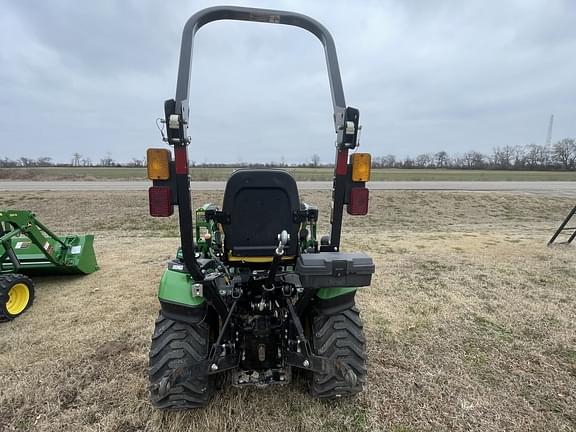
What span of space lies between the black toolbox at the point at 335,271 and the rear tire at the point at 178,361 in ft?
2.94

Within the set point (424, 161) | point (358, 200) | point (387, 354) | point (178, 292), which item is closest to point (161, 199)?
point (178, 292)

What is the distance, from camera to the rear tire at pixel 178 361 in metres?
2.05

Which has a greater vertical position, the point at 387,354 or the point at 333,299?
the point at 333,299

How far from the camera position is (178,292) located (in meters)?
2.15

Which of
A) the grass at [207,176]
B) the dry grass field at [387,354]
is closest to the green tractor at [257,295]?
the dry grass field at [387,354]

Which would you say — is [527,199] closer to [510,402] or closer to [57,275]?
[510,402]

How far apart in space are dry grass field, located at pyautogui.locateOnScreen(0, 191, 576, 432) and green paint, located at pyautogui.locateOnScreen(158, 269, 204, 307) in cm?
75

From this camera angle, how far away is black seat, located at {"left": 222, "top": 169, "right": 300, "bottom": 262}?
2109mm

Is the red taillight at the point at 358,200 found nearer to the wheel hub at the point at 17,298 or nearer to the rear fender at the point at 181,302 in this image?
the rear fender at the point at 181,302

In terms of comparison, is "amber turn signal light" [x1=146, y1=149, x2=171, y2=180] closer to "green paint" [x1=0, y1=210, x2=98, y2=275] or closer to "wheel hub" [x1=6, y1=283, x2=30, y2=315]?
"wheel hub" [x1=6, y1=283, x2=30, y2=315]

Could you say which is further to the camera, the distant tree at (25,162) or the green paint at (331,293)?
the distant tree at (25,162)

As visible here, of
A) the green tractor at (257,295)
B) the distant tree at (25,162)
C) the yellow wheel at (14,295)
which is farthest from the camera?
the distant tree at (25,162)

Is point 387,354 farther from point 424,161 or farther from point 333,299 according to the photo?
point 424,161

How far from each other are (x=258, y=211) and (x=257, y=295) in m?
0.57
